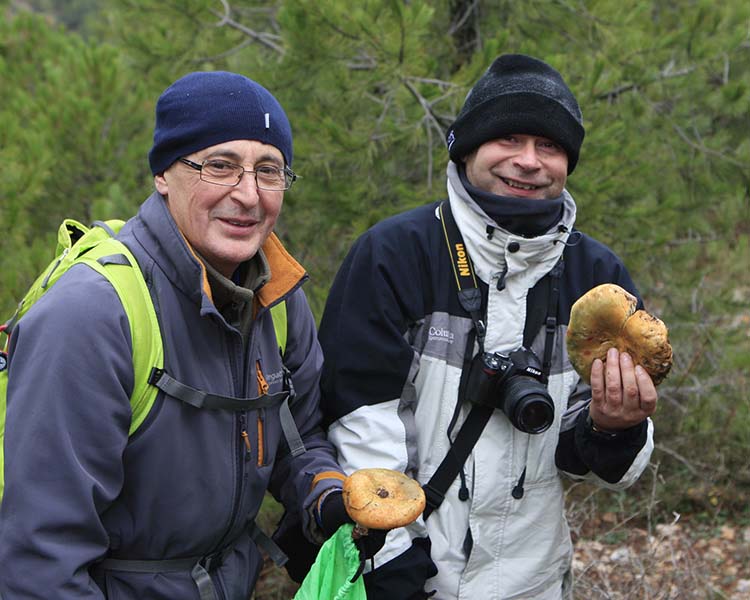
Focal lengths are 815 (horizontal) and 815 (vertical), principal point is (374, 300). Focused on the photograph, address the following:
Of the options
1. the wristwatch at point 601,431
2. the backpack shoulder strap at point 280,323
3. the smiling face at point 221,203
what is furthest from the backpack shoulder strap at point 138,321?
the wristwatch at point 601,431

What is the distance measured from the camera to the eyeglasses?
198 centimetres

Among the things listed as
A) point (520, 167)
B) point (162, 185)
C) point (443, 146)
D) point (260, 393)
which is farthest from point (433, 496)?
point (443, 146)

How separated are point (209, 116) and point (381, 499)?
3.31ft

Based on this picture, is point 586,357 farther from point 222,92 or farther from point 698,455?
point 698,455

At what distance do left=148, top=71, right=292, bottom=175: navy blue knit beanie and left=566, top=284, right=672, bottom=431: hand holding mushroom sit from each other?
96cm

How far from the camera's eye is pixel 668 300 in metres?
5.71

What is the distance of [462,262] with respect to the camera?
2.45m

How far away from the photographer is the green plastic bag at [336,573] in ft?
6.69

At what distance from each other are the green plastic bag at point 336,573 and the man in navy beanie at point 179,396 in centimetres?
6

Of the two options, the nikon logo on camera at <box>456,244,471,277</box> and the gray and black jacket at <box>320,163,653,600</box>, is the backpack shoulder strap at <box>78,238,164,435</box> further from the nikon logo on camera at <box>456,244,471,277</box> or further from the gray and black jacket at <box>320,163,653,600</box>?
the nikon logo on camera at <box>456,244,471,277</box>

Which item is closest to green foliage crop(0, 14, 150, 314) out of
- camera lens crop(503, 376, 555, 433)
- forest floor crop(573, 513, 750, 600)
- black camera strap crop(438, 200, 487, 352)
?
black camera strap crop(438, 200, 487, 352)

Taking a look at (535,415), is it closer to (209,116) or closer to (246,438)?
(246,438)

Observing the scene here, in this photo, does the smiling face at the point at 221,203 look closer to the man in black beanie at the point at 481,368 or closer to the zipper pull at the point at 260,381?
the zipper pull at the point at 260,381

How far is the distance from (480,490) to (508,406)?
0.28 meters
